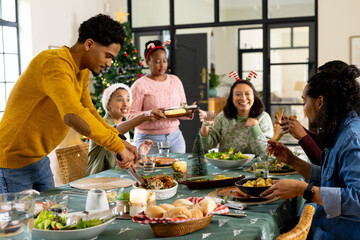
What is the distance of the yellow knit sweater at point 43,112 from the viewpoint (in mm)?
1785

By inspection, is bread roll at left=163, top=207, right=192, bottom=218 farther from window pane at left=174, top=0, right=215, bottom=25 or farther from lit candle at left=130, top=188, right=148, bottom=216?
window pane at left=174, top=0, right=215, bottom=25

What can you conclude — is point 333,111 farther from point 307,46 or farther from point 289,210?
point 307,46

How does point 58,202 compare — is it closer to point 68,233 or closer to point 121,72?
point 68,233

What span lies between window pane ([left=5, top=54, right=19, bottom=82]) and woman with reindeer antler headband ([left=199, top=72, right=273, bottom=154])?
2.99 m

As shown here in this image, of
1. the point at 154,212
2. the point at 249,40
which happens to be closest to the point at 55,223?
the point at 154,212

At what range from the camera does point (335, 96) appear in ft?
5.39

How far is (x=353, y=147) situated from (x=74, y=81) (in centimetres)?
127

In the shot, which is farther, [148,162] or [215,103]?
[215,103]

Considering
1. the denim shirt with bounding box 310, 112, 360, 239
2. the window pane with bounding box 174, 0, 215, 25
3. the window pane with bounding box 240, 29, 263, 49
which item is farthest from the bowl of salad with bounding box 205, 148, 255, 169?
the window pane with bounding box 240, 29, 263, 49

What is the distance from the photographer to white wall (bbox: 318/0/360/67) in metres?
5.73

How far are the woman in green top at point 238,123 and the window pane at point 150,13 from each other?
3.76m

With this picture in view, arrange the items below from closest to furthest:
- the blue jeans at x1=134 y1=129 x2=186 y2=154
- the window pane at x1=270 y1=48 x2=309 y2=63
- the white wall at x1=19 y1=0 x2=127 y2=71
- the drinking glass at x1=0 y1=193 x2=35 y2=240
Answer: the drinking glass at x1=0 y1=193 x2=35 y2=240 → the blue jeans at x1=134 y1=129 x2=186 y2=154 → the white wall at x1=19 y1=0 x2=127 y2=71 → the window pane at x1=270 y1=48 x2=309 y2=63

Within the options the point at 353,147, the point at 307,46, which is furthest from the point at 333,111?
the point at 307,46

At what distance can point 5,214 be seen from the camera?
1.20 m
